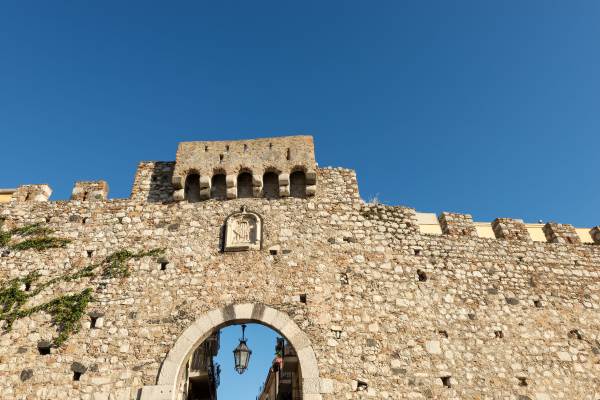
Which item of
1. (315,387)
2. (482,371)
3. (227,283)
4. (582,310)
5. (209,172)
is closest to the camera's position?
(315,387)

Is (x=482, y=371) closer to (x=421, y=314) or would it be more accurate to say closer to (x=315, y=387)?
(x=421, y=314)

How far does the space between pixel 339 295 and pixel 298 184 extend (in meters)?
2.62

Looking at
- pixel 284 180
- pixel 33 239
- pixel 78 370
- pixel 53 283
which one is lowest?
pixel 78 370

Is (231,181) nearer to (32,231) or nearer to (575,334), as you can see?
(32,231)

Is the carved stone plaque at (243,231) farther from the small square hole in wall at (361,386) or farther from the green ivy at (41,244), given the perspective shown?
the green ivy at (41,244)

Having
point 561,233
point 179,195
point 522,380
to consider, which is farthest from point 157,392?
point 561,233

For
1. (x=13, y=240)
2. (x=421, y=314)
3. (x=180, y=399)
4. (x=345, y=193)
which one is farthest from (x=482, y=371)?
(x=13, y=240)

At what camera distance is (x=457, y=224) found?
9.28 meters

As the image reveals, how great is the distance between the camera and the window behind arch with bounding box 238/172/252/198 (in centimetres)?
921

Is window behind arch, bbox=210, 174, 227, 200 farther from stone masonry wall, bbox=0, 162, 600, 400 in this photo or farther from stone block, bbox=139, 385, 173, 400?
stone block, bbox=139, 385, 173, 400

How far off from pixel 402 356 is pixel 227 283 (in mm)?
3345

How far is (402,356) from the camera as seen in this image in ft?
24.3

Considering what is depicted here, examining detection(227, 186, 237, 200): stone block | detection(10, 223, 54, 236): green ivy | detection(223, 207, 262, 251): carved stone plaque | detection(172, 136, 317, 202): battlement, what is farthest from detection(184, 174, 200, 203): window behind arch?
detection(10, 223, 54, 236): green ivy

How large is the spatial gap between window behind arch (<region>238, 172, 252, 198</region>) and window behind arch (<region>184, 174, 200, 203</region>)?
2.94 ft
